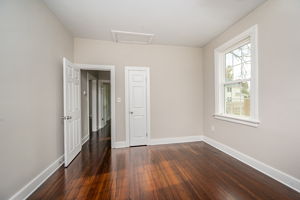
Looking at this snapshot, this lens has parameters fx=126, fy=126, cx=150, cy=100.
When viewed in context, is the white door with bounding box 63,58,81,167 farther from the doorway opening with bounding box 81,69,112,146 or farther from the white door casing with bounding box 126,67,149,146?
the white door casing with bounding box 126,67,149,146

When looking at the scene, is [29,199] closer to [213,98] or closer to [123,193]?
[123,193]

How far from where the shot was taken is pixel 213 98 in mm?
3256

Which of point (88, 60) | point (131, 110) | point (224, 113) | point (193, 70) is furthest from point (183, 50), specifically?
point (88, 60)

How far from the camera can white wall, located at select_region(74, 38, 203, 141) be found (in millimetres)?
3164

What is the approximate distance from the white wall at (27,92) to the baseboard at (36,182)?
0.18 feet

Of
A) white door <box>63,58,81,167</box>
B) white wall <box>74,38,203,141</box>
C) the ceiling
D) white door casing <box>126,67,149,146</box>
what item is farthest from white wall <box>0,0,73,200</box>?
white door casing <box>126,67,149,146</box>

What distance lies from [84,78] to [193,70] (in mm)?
3206

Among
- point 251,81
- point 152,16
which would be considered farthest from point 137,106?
point 251,81

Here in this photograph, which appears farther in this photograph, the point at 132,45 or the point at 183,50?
the point at 183,50

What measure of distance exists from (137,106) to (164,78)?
1.07 metres

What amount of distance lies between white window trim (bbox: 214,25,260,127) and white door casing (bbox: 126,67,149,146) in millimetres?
1764

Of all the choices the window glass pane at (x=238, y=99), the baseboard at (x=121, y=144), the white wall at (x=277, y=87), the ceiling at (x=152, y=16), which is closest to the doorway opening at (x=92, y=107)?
the baseboard at (x=121, y=144)

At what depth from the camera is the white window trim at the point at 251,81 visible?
84.7 inches

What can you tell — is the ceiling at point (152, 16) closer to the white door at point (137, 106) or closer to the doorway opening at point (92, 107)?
the white door at point (137, 106)
